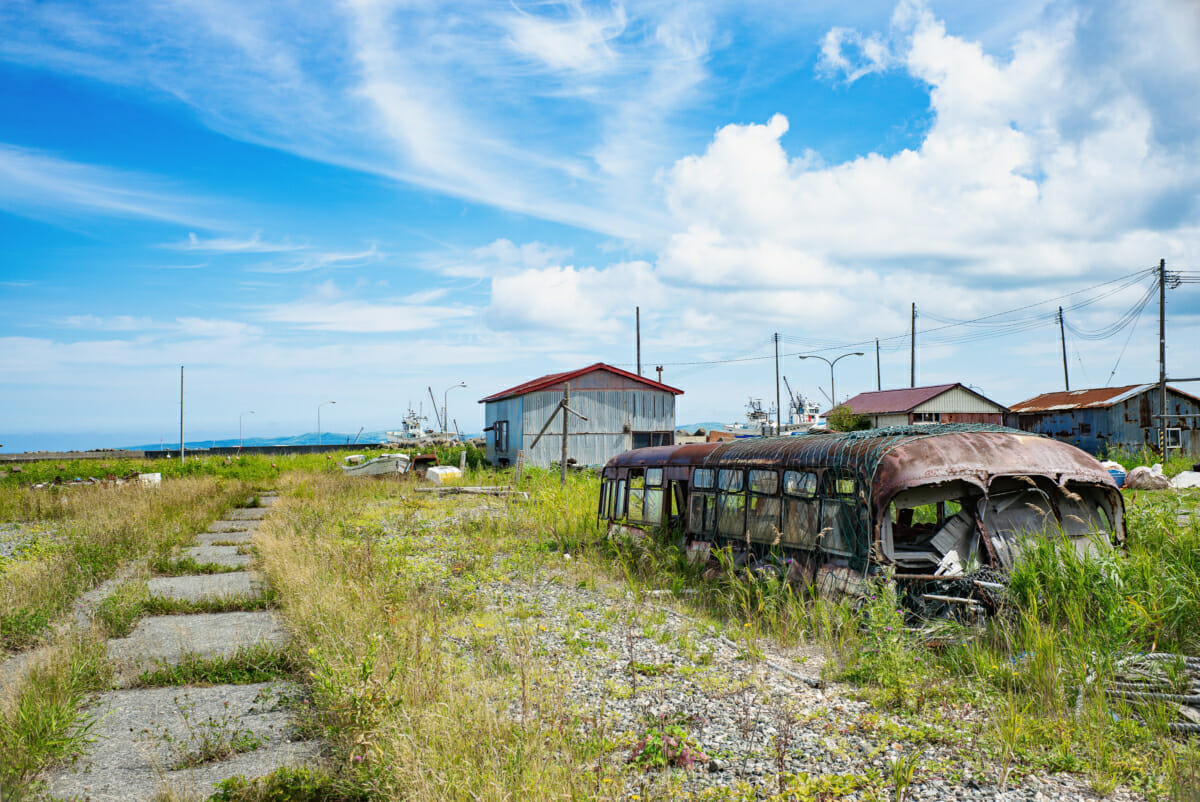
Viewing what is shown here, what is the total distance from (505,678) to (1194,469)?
86.4ft

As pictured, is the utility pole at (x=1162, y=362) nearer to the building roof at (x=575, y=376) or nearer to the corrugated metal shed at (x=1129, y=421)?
the corrugated metal shed at (x=1129, y=421)

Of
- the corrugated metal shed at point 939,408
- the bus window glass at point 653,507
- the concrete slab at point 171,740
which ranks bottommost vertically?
the concrete slab at point 171,740

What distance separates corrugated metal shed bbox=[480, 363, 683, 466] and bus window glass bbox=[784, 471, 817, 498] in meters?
24.0

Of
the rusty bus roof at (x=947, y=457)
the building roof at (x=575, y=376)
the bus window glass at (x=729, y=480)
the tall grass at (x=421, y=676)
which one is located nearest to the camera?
the tall grass at (x=421, y=676)

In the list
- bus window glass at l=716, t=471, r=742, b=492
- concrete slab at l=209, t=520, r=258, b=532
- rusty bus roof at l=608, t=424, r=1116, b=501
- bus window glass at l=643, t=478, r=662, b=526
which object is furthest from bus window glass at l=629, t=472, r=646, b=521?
concrete slab at l=209, t=520, r=258, b=532

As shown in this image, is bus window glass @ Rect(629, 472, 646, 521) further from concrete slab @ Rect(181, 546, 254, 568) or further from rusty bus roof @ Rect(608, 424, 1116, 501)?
concrete slab @ Rect(181, 546, 254, 568)

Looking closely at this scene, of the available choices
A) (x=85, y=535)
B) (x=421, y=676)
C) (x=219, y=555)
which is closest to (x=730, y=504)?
(x=421, y=676)

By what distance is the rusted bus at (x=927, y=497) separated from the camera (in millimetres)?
8320

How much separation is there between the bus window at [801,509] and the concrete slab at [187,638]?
6.57 m

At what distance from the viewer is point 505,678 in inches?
271

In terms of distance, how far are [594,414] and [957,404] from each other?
2716 cm

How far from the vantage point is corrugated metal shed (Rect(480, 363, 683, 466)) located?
34.2 m

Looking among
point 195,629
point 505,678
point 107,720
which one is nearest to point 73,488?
point 195,629

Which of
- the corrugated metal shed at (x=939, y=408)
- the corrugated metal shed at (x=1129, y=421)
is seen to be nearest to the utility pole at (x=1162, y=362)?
the corrugated metal shed at (x=1129, y=421)
